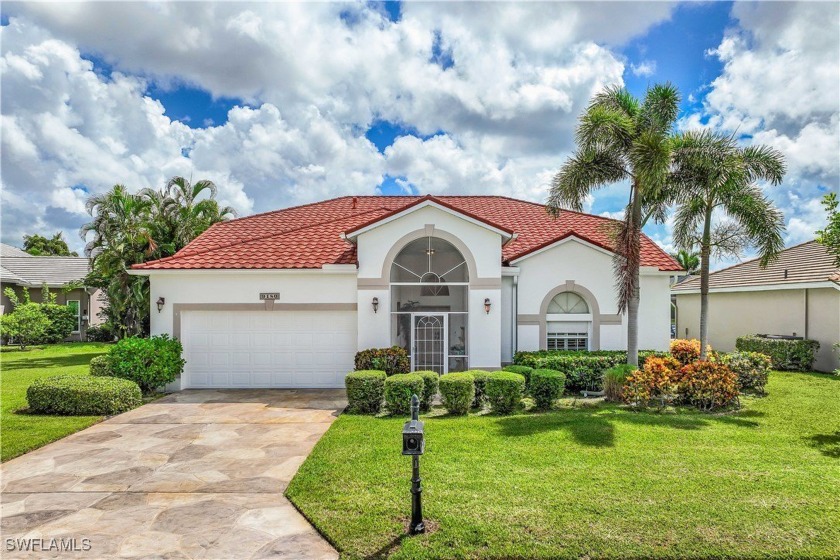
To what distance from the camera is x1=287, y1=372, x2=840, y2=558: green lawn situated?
5090 millimetres

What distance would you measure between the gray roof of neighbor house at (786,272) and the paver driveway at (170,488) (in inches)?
783

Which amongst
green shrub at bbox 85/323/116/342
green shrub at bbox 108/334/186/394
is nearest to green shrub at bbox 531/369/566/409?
green shrub at bbox 108/334/186/394

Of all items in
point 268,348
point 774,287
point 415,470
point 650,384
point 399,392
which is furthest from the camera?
point 774,287

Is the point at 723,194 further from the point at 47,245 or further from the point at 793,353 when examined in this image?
the point at 47,245

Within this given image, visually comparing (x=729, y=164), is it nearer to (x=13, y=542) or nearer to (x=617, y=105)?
(x=617, y=105)

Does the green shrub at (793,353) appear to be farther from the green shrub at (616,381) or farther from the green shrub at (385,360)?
the green shrub at (385,360)

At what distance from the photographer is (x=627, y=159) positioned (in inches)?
494

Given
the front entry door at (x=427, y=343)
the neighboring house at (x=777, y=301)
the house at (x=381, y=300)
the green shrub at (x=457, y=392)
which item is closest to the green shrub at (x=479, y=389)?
the green shrub at (x=457, y=392)

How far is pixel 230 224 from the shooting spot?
19109 millimetres

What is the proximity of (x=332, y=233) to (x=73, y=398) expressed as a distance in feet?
30.0

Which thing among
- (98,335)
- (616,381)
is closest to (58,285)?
(98,335)

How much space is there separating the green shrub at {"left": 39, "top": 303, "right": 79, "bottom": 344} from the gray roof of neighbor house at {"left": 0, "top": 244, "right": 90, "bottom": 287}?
218 cm

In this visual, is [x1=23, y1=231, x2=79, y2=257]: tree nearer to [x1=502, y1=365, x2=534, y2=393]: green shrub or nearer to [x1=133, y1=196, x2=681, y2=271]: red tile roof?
[x1=133, y1=196, x2=681, y2=271]: red tile roof

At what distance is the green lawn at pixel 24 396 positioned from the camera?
9.00m
